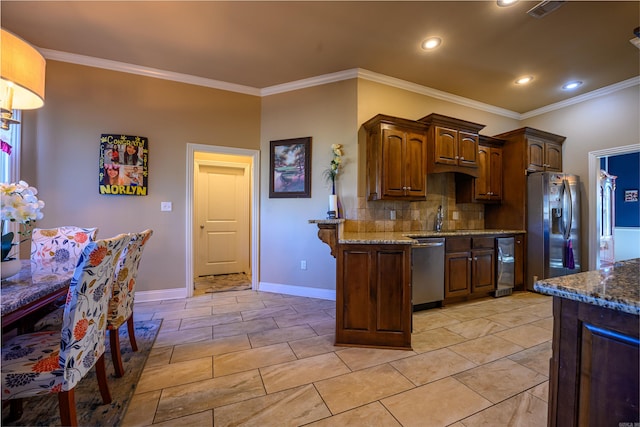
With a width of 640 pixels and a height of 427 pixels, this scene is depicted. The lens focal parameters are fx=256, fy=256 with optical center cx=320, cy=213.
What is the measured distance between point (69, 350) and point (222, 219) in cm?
380

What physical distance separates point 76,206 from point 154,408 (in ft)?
8.78

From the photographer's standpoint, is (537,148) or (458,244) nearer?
(458,244)

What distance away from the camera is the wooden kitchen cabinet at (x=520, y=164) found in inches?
149

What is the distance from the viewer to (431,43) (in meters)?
2.73

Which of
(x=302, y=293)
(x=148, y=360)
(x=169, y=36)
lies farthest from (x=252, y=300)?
(x=169, y=36)

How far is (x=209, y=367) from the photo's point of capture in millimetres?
1877

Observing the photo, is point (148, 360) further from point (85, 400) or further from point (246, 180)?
point (246, 180)

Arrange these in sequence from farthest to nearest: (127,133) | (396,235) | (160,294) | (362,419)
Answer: (160,294) < (127,133) < (396,235) < (362,419)

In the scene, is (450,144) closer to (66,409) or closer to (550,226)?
(550,226)

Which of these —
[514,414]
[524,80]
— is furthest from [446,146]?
[514,414]

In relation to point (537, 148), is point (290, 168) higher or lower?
lower

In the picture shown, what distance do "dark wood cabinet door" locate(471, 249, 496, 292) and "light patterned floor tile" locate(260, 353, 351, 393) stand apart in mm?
2316

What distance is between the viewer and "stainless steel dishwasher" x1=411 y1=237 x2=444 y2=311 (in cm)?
295

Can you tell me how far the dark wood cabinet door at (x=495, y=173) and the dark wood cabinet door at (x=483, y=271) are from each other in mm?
1020
